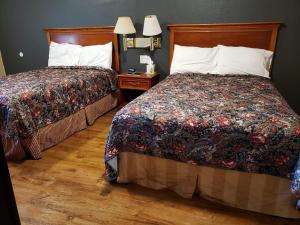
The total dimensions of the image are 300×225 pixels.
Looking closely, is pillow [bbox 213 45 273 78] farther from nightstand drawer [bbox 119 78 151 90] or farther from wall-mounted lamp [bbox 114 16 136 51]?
wall-mounted lamp [bbox 114 16 136 51]

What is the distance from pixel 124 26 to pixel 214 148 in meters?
2.36

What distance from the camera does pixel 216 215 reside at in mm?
1692

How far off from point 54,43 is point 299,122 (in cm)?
377

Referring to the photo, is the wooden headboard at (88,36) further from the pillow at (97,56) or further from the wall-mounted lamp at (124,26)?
the wall-mounted lamp at (124,26)

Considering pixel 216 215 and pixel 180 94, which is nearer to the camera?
pixel 216 215

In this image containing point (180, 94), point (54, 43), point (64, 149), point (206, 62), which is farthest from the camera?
point (54, 43)

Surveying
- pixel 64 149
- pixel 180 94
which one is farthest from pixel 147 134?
pixel 64 149

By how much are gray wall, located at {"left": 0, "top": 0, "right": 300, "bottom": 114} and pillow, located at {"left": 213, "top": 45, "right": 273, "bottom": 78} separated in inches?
11.3

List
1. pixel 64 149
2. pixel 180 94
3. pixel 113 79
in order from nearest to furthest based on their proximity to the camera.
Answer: pixel 180 94
pixel 64 149
pixel 113 79

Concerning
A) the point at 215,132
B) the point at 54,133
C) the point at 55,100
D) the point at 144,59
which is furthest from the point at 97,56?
the point at 215,132

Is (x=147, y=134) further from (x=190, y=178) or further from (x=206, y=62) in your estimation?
(x=206, y=62)

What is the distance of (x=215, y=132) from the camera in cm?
160

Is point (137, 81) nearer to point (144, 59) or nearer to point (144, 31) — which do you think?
point (144, 59)

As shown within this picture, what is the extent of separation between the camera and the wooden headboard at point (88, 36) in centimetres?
373
